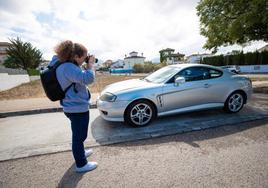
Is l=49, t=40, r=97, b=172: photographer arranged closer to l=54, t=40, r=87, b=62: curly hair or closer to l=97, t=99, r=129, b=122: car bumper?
l=54, t=40, r=87, b=62: curly hair

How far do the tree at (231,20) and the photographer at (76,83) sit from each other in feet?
28.5

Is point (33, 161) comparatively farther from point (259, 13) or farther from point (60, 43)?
point (259, 13)

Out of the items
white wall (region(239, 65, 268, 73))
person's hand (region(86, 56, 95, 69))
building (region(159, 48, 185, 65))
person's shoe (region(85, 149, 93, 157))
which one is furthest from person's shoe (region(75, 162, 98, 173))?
building (region(159, 48, 185, 65))

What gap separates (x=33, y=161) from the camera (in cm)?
289

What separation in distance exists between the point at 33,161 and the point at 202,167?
8.89 feet

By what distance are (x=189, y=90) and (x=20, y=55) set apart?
3828cm

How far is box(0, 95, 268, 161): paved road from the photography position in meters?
3.39

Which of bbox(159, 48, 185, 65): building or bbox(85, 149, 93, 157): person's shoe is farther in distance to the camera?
bbox(159, 48, 185, 65): building

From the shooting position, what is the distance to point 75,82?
219 cm

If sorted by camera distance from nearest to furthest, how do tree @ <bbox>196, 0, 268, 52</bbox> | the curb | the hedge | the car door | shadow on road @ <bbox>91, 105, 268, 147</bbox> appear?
shadow on road @ <bbox>91, 105, 268, 147</bbox>
the car door
the curb
tree @ <bbox>196, 0, 268, 52</bbox>
the hedge

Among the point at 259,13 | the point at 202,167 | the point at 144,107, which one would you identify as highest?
the point at 259,13

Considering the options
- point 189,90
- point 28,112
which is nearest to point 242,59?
point 189,90

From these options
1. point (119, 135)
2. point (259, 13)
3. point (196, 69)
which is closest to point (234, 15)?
point (259, 13)

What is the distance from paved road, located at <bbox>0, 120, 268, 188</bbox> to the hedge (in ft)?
106
